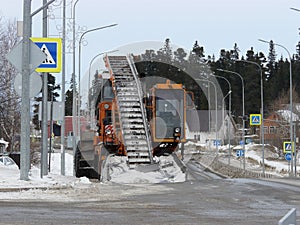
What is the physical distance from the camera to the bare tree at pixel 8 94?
36.1 meters

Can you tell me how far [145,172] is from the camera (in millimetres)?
23125

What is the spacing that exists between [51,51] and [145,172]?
682 centimetres

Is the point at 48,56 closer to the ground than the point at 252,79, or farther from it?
closer to the ground

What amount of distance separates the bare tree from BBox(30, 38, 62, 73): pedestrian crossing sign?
1583cm

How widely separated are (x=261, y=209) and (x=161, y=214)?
2.27 metres

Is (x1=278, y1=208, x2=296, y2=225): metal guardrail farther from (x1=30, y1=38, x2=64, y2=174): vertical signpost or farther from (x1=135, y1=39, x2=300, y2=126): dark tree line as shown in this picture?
(x1=135, y1=39, x2=300, y2=126): dark tree line

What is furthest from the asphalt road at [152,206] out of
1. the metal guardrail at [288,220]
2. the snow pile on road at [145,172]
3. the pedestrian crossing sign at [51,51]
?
the snow pile on road at [145,172]

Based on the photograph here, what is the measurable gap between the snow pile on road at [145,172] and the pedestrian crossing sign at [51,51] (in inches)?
234

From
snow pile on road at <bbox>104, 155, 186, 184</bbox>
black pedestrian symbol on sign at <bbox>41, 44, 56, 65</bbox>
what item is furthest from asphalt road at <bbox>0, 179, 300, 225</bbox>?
snow pile on road at <bbox>104, 155, 186, 184</bbox>

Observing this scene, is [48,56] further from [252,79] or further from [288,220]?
[252,79]

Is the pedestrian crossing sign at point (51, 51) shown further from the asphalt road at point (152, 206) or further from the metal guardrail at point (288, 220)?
the metal guardrail at point (288, 220)

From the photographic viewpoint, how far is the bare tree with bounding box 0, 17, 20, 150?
36078mm

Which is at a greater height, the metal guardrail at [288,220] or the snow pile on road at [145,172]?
the metal guardrail at [288,220]

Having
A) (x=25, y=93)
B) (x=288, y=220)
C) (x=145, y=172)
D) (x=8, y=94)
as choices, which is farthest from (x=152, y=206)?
(x=8, y=94)
